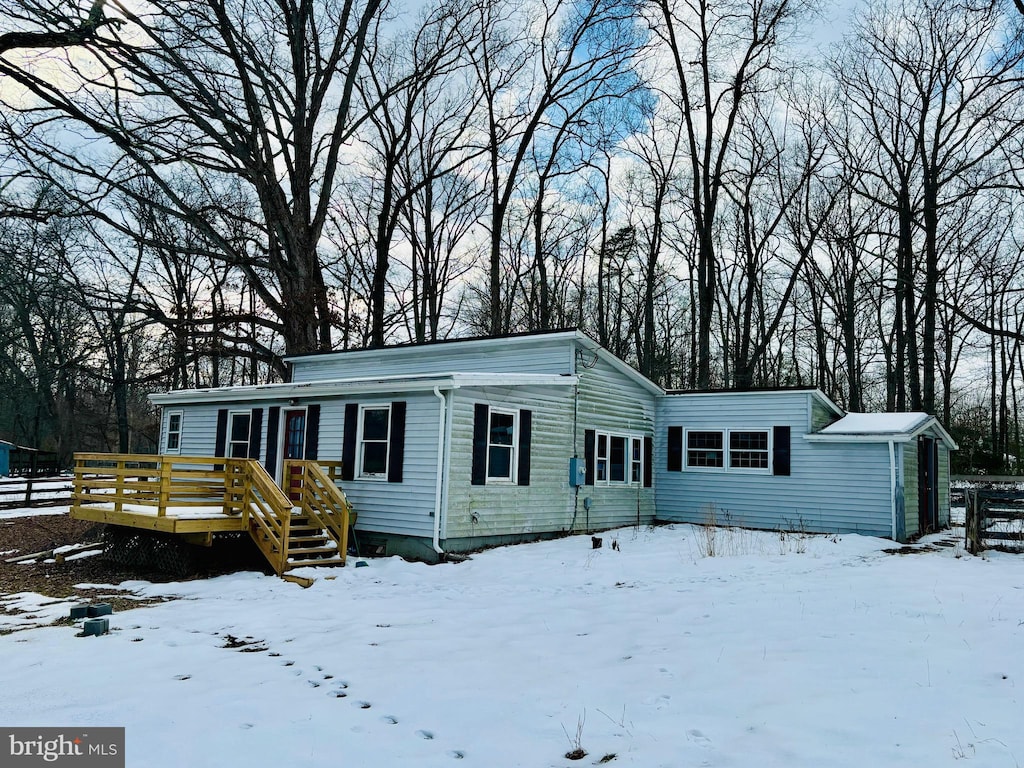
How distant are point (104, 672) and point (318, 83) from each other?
834 inches

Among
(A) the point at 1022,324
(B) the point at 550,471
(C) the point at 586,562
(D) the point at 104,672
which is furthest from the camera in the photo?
(A) the point at 1022,324

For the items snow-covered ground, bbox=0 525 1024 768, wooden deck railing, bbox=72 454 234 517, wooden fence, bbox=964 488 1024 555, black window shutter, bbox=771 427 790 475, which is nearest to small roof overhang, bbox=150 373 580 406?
wooden deck railing, bbox=72 454 234 517

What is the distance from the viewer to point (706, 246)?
24.5 metres

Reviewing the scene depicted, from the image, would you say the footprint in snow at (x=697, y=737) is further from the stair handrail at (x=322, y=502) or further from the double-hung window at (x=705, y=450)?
the double-hung window at (x=705, y=450)


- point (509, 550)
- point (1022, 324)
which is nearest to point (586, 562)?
point (509, 550)

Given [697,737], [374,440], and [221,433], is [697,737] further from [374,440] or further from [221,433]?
[221,433]

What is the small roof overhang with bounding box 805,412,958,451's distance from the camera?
619 inches

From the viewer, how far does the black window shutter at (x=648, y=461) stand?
734 inches

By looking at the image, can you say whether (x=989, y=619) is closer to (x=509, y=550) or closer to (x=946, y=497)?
(x=509, y=550)

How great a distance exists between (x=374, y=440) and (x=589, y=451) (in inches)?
210

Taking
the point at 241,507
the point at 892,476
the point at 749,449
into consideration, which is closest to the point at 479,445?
the point at 241,507

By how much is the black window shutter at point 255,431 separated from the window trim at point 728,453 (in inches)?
419

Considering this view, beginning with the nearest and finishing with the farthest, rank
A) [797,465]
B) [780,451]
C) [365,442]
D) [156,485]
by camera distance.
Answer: [156,485] → [365,442] → [797,465] → [780,451]

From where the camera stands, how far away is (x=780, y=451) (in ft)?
56.7
